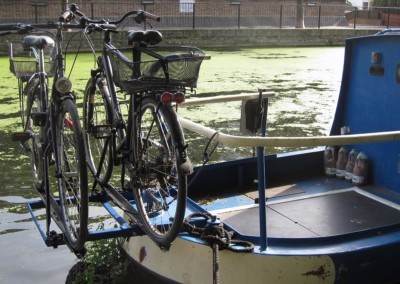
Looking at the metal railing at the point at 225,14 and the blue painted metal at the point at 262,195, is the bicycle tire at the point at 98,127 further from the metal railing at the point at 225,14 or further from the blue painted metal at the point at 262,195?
the metal railing at the point at 225,14

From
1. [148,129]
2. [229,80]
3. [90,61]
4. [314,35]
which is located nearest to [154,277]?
[148,129]

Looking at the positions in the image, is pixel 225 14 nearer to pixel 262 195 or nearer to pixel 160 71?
pixel 262 195

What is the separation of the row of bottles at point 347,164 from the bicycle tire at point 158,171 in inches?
69.9

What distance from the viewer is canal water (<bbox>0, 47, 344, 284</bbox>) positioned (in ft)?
15.0

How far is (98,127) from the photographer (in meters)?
3.36

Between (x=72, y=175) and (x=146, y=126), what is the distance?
21.5 inches

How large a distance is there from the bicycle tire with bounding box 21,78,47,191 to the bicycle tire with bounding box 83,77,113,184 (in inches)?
12.1

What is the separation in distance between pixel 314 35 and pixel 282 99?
478 inches

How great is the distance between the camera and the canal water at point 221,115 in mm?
4578

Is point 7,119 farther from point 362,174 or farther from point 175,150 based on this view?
point 175,150

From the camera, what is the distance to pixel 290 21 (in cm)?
2800

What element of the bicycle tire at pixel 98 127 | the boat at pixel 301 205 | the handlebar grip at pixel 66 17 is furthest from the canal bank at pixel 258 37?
the handlebar grip at pixel 66 17

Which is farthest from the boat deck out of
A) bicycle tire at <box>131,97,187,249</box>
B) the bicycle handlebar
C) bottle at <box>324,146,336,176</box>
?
the bicycle handlebar

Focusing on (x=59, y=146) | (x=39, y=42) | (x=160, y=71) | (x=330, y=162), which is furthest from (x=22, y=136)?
(x=330, y=162)
